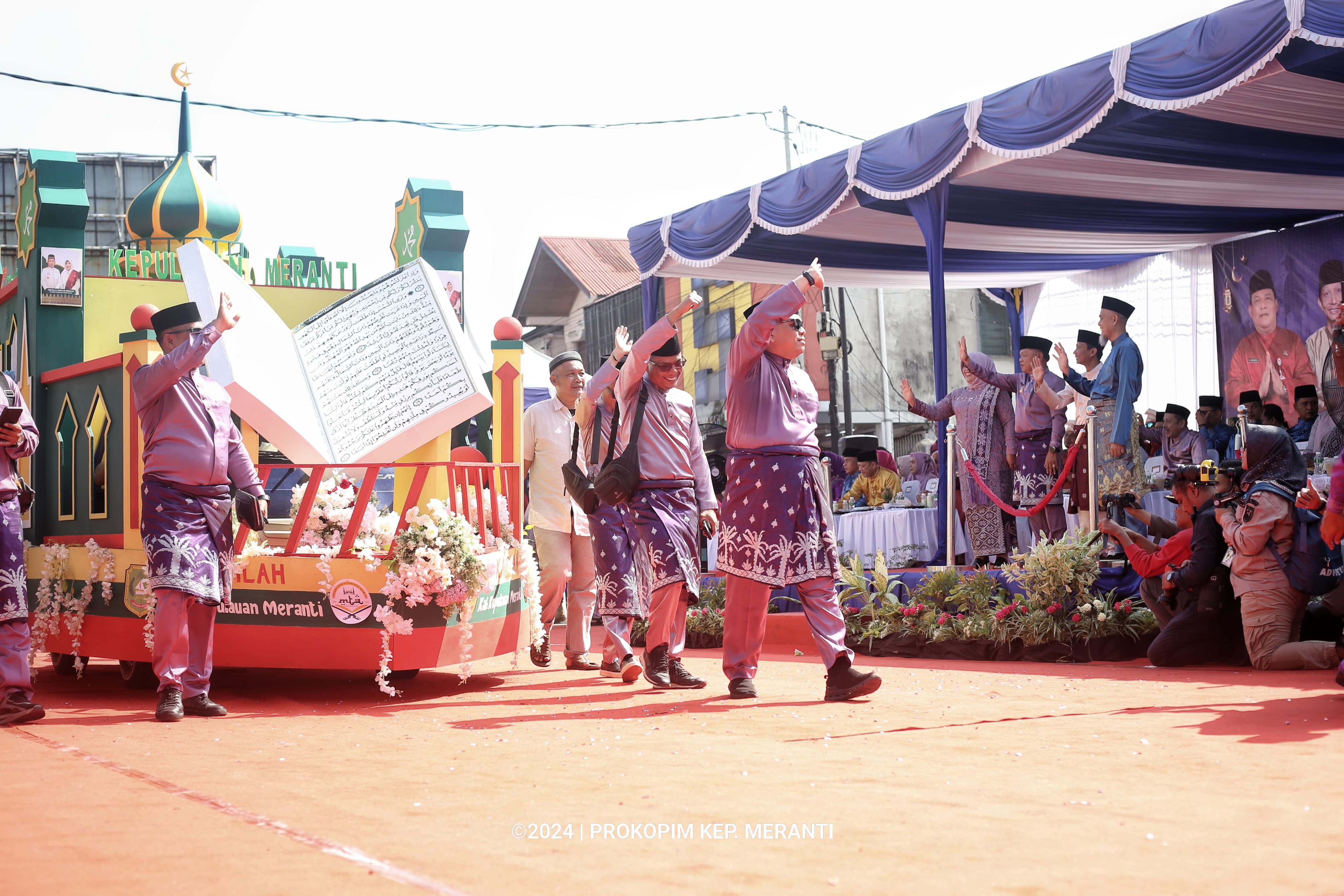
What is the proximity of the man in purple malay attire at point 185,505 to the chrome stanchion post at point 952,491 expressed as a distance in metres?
5.67

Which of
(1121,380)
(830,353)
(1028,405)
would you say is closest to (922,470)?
(830,353)

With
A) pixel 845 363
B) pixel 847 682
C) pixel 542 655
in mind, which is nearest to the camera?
pixel 847 682

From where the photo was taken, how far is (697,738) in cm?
487

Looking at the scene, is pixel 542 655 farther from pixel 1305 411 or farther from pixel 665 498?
pixel 1305 411

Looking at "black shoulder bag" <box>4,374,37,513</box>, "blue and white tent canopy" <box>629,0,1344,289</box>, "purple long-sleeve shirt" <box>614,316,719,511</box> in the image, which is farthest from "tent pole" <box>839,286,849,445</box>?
"black shoulder bag" <box>4,374,37,513</box>

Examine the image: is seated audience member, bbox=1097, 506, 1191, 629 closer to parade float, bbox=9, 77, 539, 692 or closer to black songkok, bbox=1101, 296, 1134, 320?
black songkok, bbox=1101, 296, 1134, 320

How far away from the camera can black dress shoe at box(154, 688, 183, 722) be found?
5.94 m

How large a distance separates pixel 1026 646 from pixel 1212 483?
5.20 feet

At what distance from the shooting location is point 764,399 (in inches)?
243

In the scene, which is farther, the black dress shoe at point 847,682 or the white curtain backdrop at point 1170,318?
the white curtain backdrop at point 1170,318

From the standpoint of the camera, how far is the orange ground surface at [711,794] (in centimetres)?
276

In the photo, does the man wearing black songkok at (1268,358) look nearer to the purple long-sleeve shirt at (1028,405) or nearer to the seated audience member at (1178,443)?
the seated audience member at (1178,443)

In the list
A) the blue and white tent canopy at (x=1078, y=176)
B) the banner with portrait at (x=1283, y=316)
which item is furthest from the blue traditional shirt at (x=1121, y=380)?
the banner with portrait at (x=1283, y=316)

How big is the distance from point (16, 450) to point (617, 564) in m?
3.14
